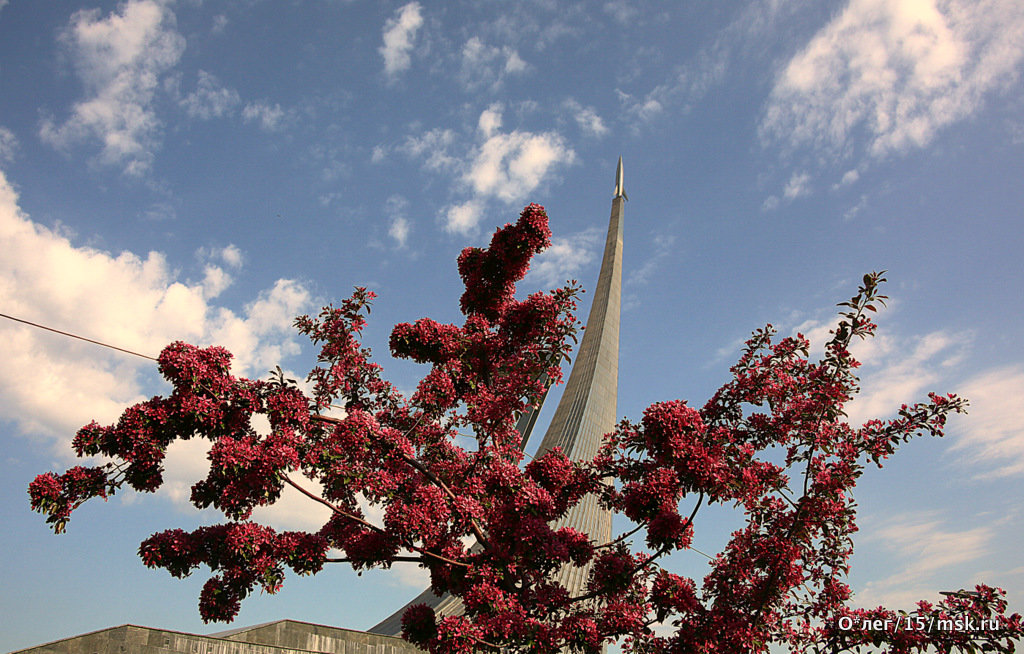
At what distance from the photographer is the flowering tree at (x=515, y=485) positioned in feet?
12.4

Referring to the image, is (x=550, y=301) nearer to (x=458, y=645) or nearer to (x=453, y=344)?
(x=453, y=344)

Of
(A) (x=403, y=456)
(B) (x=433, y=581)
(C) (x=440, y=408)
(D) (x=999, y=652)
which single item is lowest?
(D) (x=999, y=652)

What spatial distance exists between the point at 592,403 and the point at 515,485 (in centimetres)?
1721

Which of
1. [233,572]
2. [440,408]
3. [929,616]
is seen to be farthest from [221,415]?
[929,616]

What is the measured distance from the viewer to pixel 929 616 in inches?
152

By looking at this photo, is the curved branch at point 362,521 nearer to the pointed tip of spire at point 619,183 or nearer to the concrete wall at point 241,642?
the concrete wall at point 241,642

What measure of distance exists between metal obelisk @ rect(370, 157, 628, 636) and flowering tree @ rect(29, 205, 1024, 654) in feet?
40.4

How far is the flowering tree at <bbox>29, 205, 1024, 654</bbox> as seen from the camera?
12.4 ft

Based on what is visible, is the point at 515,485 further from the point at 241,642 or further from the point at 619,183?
the point at 619,183

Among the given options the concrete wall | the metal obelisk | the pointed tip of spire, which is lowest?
the concrete wall

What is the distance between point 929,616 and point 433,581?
2733 mm

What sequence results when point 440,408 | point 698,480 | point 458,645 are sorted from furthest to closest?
point 440,408
point 698,480
point 458,645

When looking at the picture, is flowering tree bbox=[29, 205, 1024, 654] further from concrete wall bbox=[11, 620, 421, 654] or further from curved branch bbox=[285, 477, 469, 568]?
concrete wall bbox=[11, 620, 421, 654]

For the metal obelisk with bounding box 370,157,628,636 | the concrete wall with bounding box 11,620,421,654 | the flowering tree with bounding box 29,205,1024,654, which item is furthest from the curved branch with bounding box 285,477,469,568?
the metal obelisk with bounding box 370,157,628,636
